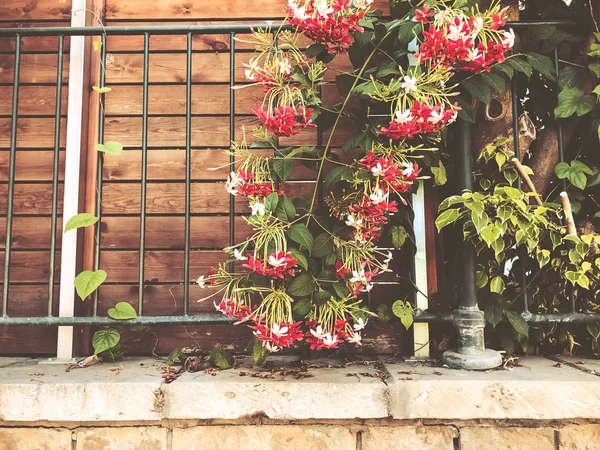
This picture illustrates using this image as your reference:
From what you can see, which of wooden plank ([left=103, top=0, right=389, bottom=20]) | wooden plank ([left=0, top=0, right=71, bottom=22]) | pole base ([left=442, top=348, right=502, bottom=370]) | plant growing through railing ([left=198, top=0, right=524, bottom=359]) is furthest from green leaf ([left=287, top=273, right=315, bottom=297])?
wooden plank ([left=0, top=0, right=71, bottom=22])

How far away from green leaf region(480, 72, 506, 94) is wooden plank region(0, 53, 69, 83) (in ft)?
6.78

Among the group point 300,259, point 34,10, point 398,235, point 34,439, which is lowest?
point 34,439

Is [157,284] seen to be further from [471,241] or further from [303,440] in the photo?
[471,241]

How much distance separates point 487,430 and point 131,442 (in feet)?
3.83

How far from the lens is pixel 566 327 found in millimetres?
1992

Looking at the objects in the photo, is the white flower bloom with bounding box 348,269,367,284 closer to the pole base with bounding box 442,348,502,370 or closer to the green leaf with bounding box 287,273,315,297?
the green leaf with bounding box 287,273,315,297

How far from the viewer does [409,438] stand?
1566 millimetres

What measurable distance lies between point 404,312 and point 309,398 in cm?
54

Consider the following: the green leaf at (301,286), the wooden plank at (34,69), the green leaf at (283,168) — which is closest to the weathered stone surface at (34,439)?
the green leaf at (301,286)

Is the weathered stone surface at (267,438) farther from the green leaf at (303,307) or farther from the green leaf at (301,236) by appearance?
the green leaf at (301,236)

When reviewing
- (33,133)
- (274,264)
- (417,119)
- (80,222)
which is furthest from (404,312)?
(33,133)

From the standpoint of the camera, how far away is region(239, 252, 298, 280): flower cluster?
1.49 meters

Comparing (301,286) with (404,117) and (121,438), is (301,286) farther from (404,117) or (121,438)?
(121,438)

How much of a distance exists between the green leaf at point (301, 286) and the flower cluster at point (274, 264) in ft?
0.30
